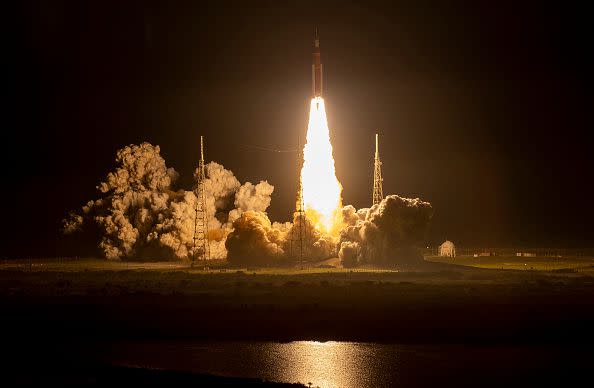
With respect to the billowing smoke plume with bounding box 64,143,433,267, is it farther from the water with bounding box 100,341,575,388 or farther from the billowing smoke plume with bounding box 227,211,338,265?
the water with bounding box 100,341,575,388

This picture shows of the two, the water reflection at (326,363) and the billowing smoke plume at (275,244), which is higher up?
the billowing smoke plume at (275,244)

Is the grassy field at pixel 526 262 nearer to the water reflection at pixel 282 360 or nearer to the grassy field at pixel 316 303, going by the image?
the grassy field at pixel 316 303

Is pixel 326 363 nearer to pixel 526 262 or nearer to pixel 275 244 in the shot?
pixel 275 244

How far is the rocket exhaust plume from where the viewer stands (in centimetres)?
7881

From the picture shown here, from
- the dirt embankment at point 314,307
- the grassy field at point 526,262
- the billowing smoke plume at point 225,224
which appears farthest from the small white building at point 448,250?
the dirt embankment at point 314,307

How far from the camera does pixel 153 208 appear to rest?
8838 centimetres

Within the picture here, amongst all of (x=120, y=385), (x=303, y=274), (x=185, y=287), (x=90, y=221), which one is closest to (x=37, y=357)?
(x=120, y=385)

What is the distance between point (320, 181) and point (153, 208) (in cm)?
1840

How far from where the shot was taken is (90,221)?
310 ft

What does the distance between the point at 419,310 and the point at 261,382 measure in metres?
16.5

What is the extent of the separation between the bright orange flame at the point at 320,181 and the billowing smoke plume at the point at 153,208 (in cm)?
1216

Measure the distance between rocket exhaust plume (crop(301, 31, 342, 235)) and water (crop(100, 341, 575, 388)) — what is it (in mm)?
41930

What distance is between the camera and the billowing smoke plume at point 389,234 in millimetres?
73375

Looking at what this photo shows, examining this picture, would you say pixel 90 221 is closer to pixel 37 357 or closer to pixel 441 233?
pixel 441 233
